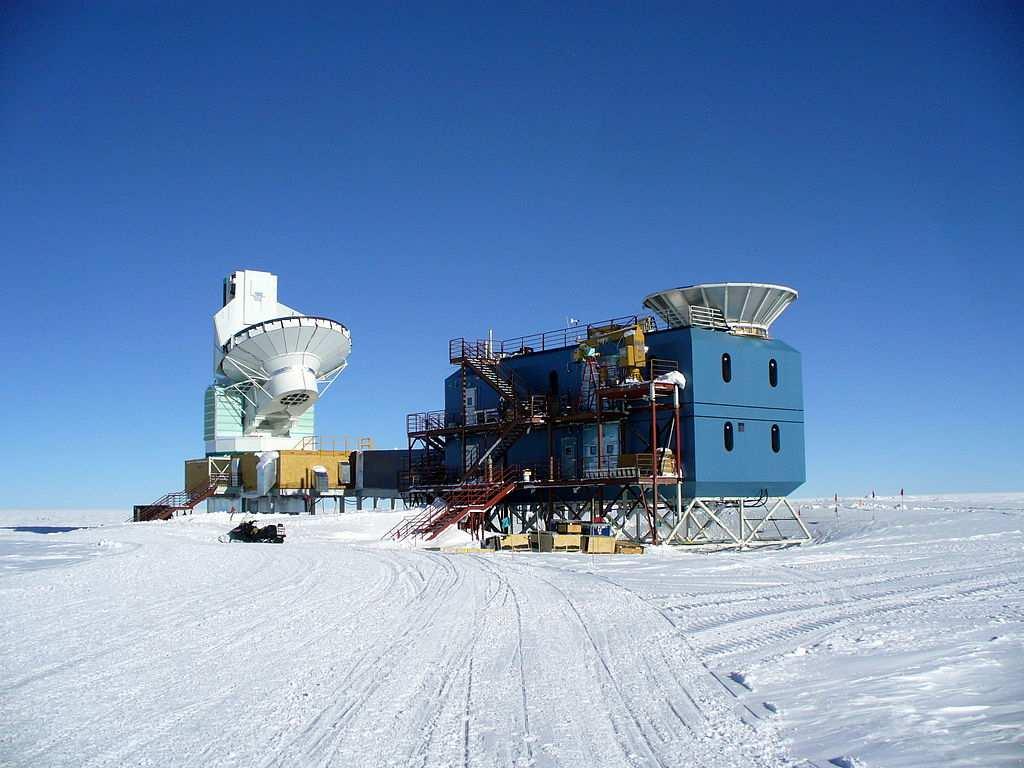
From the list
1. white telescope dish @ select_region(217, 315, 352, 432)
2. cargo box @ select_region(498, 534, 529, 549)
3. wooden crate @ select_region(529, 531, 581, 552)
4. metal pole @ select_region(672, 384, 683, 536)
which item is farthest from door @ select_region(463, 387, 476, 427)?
white telescope dish @ select_region(217, 315, 352, 432)

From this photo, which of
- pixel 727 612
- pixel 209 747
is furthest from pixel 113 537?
pixel 209 747

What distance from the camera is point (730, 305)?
127 ft

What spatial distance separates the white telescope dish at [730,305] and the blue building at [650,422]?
50 millimetres

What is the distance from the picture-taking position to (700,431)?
3612 cm

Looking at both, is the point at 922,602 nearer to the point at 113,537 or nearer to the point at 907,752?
the point at 907,752

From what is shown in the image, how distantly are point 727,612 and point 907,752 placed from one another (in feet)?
26.3

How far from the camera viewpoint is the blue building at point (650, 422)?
3616 centimetres

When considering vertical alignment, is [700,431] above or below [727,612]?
above

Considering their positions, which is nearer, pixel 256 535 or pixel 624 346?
pixel 624 346

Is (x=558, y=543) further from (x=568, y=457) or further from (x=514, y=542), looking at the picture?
(x=568, y=457)

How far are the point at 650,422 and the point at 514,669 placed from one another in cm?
2664

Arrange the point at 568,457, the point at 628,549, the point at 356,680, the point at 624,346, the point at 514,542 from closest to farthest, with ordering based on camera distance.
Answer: the point at 356,680 < the point at 628,549 < the point at 514,542 < the point at 624,346 < the point at 568,457

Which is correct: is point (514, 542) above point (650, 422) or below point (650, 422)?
below

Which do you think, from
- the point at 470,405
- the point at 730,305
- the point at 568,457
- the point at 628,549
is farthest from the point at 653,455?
the point at 470,405
